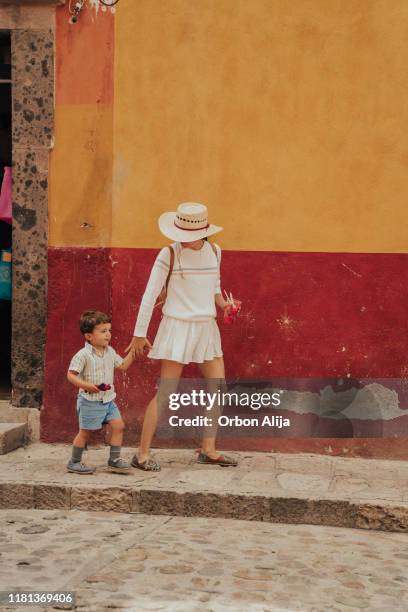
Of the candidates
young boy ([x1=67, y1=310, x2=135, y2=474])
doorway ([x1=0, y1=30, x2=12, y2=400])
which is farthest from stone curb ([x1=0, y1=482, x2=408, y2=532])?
doorway ([x1=0, y1=30, x2=12, y2=400])

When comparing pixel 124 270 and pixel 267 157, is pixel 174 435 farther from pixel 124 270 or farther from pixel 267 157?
pixel 267 157

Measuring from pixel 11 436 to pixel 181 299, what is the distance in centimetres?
172

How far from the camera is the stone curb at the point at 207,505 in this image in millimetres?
6188

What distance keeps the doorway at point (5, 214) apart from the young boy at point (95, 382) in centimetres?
163

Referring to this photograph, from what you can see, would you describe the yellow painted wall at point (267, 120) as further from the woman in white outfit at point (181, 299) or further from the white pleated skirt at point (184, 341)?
the white pleated skirt at point (184, 341)

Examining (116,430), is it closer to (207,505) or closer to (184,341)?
(184,341)

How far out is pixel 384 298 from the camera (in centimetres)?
755

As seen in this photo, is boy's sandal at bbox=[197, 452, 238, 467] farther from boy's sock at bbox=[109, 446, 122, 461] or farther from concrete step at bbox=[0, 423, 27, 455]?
concrete step at bbox=[0, 423, 27, 455]

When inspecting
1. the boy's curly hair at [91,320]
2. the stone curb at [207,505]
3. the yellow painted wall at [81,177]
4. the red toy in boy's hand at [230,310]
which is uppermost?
the yellow painted wall at [81,177]

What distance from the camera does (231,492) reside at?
21.0 ft

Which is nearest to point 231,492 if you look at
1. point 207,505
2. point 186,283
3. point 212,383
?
point 207,505

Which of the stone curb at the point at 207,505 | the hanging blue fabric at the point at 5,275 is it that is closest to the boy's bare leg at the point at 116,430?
the stone curb at the point at 207,505

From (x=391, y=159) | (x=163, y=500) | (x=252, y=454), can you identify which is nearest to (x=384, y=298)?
(x=391, y=159)

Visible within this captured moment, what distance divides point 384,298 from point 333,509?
192cm
